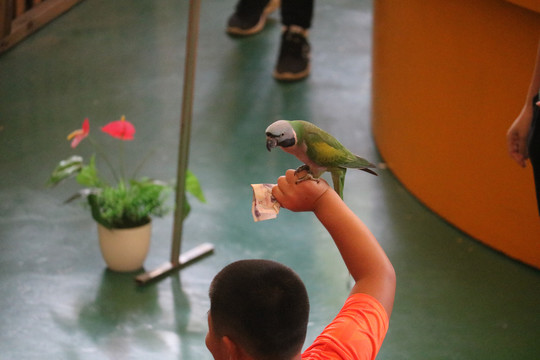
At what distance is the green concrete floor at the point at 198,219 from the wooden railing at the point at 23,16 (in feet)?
0.26

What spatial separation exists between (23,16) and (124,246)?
2.72 m

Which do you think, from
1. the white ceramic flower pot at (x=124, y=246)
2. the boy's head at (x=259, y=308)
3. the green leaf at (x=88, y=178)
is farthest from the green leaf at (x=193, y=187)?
the boy's head at (x=259, y=308)

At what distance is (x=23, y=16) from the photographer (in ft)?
16.3

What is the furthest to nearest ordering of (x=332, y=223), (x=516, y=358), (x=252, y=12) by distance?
(x=252, y=12), (x=516, y=358), (x=332, y=223)

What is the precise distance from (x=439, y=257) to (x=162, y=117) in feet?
5.79

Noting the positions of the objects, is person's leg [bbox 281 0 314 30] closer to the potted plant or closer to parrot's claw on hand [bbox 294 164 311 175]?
the potted plant

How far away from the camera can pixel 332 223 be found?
117 centimetres

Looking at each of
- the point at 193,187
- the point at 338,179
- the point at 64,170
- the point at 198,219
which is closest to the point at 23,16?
the point at 198,219

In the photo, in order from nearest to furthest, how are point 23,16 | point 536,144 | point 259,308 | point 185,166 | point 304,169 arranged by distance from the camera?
point 259,308 < point 304,169 < point 536,144 < point 185,166 < point 23,16

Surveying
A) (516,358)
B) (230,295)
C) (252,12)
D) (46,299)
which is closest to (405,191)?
(516,358)

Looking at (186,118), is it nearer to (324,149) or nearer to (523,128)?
(523,128)

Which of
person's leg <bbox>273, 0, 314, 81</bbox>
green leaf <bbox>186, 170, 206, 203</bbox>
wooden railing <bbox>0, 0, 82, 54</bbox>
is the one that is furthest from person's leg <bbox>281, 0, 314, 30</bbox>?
green leaf <bbox>186, 170, 206, 203</bbox>

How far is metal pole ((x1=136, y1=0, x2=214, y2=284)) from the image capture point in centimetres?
260

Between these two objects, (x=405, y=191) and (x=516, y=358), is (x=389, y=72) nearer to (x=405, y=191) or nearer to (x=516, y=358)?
(x=405, y=191)
